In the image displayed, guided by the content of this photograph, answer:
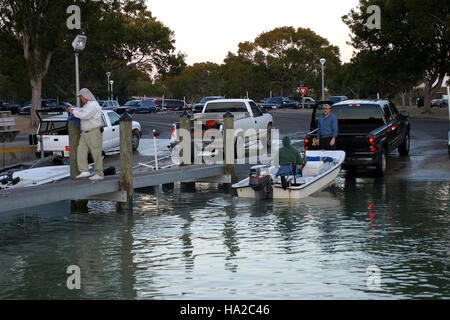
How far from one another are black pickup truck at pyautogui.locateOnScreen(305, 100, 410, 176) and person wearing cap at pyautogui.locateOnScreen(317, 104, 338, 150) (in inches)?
19.7

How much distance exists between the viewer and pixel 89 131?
45.8 ft

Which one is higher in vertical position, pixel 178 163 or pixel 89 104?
pixel 89 104

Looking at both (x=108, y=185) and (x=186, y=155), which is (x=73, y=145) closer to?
(x=108, y=185)

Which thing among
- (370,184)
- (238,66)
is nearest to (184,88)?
(238,66)

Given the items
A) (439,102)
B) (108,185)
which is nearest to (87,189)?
(108,185)

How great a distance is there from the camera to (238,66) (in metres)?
109

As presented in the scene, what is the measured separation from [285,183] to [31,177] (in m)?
5.36

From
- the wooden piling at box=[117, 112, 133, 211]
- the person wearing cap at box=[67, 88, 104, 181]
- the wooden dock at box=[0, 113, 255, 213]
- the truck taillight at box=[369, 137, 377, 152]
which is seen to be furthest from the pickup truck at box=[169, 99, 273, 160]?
the person wearing cap at box=[67, 88, 104, 181]

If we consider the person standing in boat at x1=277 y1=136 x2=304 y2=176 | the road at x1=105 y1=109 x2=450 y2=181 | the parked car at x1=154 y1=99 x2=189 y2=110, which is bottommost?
the road at x1=105 y1=109 x2=450 y2=181

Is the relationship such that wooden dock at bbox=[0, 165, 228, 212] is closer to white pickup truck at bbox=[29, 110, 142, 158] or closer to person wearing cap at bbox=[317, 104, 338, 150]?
person wearing cap at bbox=[317, 104, 338, 150]

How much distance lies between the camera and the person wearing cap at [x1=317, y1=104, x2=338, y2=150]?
693 inches
